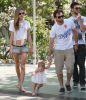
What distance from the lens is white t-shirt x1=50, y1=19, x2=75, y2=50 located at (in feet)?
19.2

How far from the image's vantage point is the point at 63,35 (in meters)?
5.84

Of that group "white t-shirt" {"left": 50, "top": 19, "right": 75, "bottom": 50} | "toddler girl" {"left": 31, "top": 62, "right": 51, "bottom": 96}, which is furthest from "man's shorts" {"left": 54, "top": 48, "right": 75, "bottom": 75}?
"toddler girl" {"left": 31, "top": 62, "right": 51, "bottom": 96}

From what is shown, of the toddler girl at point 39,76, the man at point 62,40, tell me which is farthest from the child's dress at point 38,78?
the man at point 62,40

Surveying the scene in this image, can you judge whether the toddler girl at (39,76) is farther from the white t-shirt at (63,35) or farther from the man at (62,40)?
the white t-shirt at (63,35)

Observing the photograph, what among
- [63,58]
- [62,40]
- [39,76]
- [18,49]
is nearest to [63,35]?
[62,40]

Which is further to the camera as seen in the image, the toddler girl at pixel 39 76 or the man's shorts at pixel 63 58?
the man's shorts at pixel 63 58

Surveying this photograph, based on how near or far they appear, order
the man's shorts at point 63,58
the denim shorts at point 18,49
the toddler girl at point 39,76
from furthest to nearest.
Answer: the denim shorts at point 18,49 < the man's shorts at point 63,58 < the toddler girl at point 39,76

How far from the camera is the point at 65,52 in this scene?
5910mm

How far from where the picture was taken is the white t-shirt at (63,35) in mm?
5852

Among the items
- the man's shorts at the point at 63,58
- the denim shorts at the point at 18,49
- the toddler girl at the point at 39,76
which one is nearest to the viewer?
the toddler girl at the point at 39,76

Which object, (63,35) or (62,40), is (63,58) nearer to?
(62,40)

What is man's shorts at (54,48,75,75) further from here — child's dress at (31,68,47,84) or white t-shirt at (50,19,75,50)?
child's dress at (31,68,47,84)

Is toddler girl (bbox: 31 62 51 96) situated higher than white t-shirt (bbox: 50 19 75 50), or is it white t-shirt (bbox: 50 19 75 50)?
white t-shirt (bbox: 50 19 75 50)

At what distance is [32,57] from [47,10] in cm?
469
